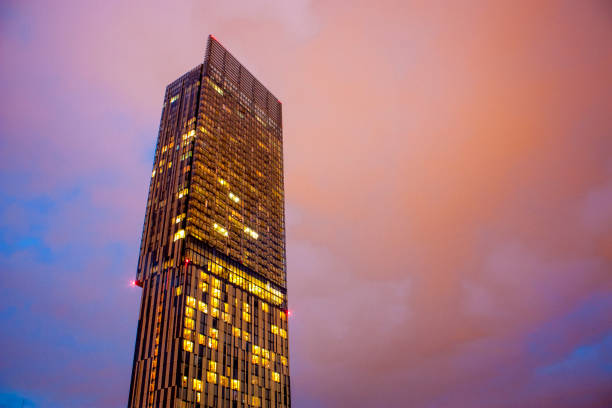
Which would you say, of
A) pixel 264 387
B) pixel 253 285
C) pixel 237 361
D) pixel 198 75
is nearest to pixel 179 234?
pixel 253 285

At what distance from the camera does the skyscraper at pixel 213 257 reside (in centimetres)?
12112

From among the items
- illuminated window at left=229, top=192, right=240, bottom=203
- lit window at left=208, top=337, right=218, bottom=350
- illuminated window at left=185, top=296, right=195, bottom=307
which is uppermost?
illuminated window at left=229, top=192, right=240, bottom=203

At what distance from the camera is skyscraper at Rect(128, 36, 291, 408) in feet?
397

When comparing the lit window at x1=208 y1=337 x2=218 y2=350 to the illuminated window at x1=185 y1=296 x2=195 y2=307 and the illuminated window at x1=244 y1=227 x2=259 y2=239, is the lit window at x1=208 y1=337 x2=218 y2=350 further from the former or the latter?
the illuminated window at x1=244 y1=227 x2=259 y2=239

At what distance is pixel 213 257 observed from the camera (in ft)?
459

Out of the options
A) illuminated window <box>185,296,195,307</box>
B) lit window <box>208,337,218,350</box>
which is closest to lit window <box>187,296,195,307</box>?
illuminated window <box>185,296,195,307</box>

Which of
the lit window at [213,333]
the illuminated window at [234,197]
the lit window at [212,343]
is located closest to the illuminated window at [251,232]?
the illuminated window at [234,197]

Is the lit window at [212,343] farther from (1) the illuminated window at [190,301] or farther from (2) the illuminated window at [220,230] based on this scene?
(2) the illuminated window at [220,230]

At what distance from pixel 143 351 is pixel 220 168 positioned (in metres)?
65.4

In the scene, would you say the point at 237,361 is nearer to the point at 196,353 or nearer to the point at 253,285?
the point at 196,353

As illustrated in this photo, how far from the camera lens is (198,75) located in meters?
171

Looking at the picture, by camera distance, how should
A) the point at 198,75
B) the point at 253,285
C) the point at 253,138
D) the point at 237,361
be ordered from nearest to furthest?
1. the point at 237,361
2. the point at 253,285
3. the point at 198,75
4. the point at 253,138

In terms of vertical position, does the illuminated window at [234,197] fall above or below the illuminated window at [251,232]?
above

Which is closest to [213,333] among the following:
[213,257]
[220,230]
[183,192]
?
[213,257]
